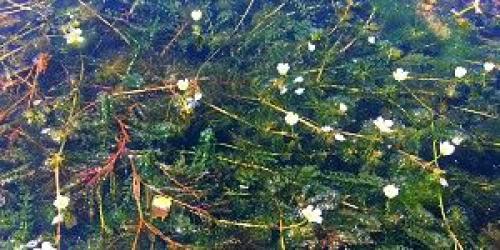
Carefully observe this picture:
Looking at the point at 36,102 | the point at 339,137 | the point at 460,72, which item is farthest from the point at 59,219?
the point at 460,72

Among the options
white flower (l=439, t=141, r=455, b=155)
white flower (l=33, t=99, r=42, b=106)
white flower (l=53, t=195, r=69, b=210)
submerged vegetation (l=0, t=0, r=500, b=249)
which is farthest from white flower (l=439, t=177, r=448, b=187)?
white flower (l=33, t=99, r=42, b=106)

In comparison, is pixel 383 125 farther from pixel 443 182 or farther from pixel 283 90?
pixel 283 90

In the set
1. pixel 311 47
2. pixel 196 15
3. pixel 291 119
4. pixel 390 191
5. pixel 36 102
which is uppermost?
pixel 196 15

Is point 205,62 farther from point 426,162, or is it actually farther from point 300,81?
point 426,162

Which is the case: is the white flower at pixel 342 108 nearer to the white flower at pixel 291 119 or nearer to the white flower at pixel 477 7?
the white flower at pixel 291 119

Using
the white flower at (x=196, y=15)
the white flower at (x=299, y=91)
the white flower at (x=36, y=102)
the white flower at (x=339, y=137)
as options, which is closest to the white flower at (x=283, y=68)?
the white flower at (x=299, y=91)

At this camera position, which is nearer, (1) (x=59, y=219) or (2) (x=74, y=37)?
(1) (x=59, y=219)
